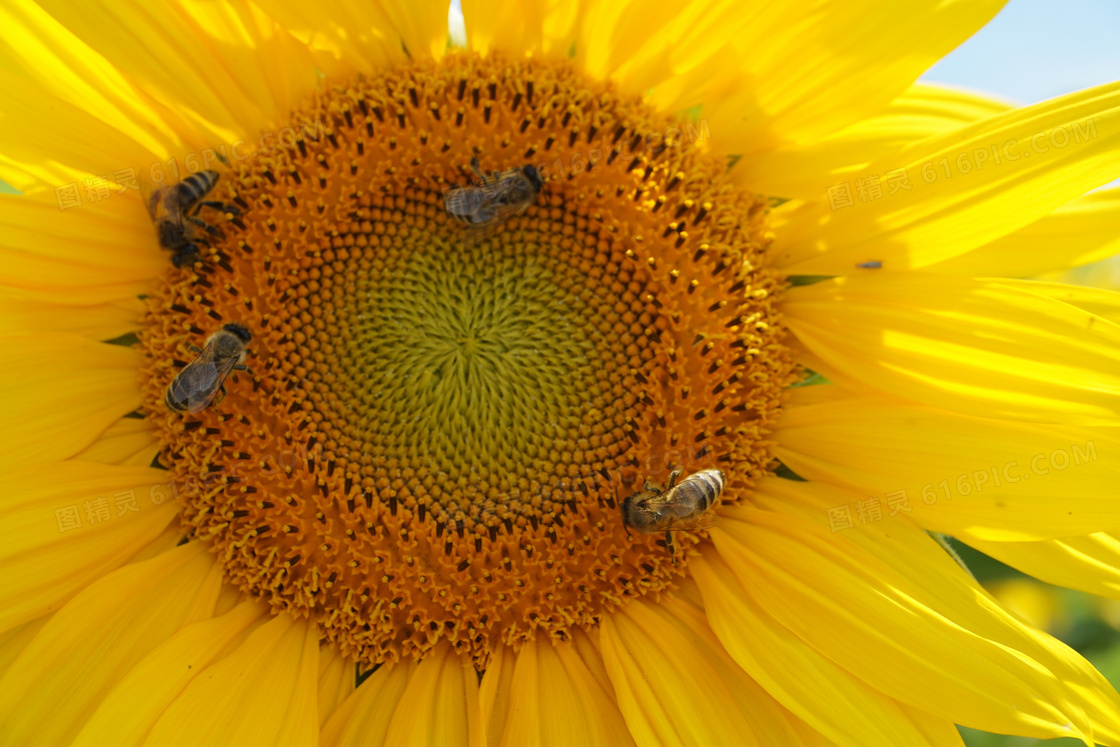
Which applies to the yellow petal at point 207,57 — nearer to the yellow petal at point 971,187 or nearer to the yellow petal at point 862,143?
the yellow petal at point 862,143

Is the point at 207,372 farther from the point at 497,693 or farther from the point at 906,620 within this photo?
the point at 906,620

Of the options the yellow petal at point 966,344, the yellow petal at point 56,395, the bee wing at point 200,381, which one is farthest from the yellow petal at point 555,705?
the yellow petal at point 56,395

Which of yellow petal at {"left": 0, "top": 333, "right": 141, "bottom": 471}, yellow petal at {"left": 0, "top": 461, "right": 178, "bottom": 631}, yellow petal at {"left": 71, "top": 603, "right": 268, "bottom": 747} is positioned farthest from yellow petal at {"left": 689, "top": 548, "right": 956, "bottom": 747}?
yellow petal at {"left": 0, "top": 333, "right": 141, "bottom": 471}

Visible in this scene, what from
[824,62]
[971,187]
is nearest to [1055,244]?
[971,187]

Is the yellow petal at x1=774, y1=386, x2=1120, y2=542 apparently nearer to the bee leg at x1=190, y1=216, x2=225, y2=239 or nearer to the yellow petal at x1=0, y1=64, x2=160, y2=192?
the bee leg at x1=190, y1=216, x2=225, y2=239

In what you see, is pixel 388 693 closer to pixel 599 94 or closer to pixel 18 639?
pixel 18 639

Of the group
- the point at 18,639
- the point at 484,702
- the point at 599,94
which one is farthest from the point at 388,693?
the point at 599,94

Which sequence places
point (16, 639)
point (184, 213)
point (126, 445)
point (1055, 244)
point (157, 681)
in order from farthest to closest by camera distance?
point (126, 445)
point (1055, 244)
point (184, 213)
point (16, 639)
point (157, 681)
